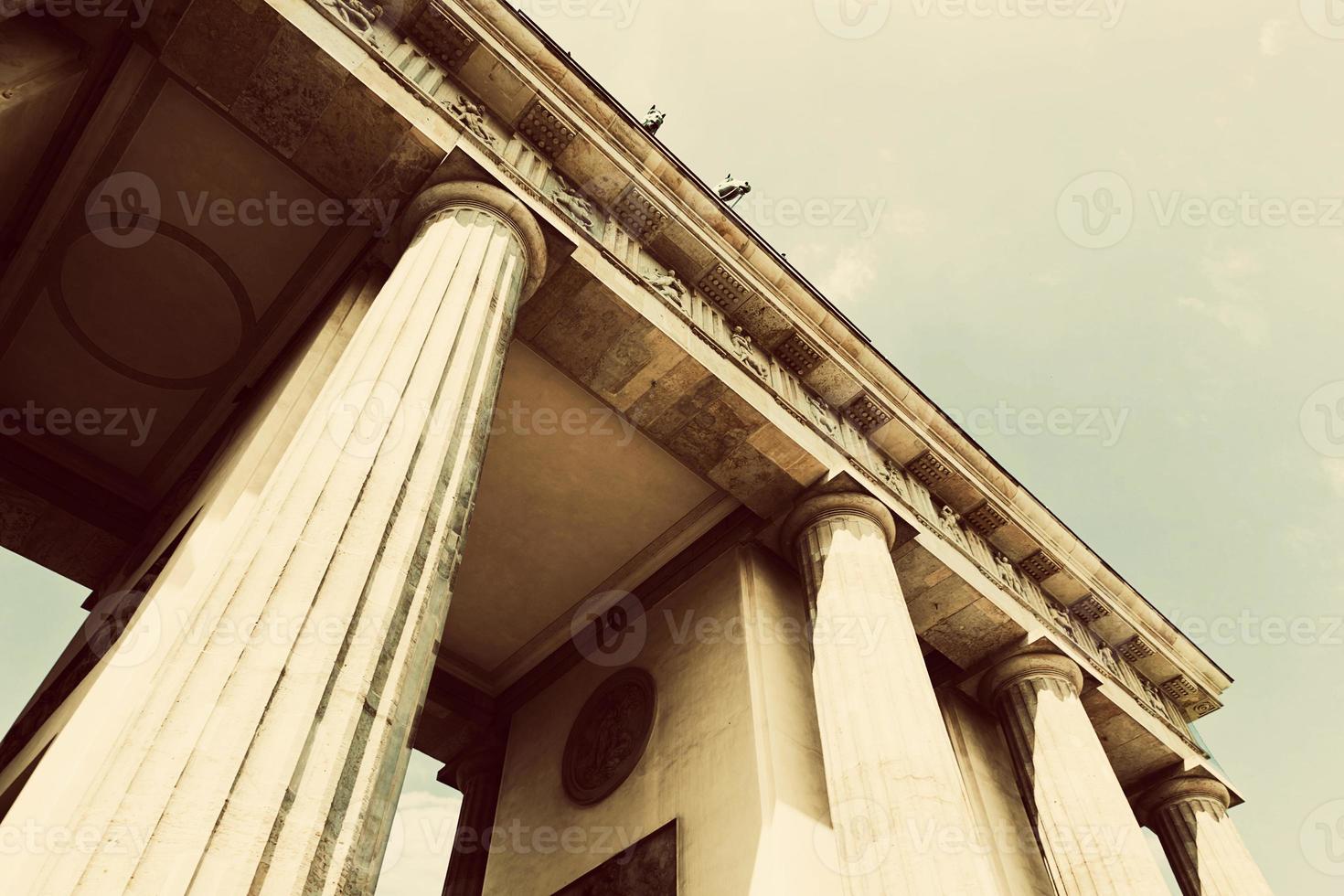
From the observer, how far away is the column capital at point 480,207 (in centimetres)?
773

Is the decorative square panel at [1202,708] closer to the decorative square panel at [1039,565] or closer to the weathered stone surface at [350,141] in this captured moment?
the decorative square panel at [1039,565]

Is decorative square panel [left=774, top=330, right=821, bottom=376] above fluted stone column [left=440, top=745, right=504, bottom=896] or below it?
above

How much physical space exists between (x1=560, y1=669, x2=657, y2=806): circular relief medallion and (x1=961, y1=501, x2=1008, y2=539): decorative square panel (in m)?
5.16

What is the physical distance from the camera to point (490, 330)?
22.3ft

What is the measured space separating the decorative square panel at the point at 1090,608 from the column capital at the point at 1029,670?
180cm

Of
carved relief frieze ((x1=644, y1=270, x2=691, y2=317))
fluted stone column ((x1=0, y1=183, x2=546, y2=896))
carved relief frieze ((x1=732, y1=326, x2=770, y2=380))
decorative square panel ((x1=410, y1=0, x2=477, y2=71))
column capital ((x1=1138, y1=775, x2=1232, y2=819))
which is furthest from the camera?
column capital ((x1=1138, y1=775, x2=1232, y2=819))

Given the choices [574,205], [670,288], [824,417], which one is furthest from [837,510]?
[574,205]

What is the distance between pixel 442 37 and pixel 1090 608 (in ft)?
39.3

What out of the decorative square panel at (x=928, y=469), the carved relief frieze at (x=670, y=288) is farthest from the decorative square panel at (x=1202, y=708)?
the carved relief frieze at (x=670, y=288)

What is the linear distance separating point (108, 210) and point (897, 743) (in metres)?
8.85

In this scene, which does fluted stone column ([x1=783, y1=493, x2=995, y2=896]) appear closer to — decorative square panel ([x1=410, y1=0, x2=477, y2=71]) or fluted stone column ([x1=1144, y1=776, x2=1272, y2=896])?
decorative square panel ([x1=410, y1=0, x2=477, y2=71])

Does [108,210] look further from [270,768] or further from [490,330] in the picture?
[270,768]

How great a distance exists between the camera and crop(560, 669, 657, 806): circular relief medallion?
34.1 ft

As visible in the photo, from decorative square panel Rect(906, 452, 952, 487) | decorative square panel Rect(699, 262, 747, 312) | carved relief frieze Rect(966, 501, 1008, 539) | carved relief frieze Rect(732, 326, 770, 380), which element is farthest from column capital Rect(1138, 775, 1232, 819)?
decorative square panel Rect(699, 262, 747, 312)
